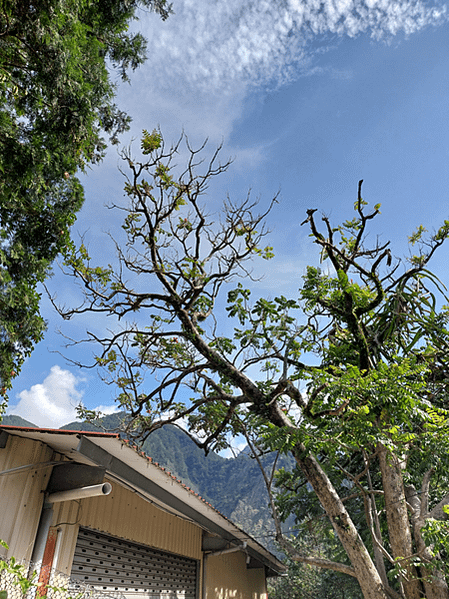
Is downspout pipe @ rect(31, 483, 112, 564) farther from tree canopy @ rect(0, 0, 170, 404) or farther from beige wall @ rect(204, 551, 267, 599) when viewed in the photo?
beige wall @ rect(204, 551, 267, 599)

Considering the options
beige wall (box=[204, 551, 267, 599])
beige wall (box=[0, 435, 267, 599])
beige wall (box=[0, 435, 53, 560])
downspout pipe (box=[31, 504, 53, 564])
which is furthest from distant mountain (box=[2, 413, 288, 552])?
beige wall (box=[0, 435, 53, 560])

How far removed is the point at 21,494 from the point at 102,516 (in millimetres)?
1540

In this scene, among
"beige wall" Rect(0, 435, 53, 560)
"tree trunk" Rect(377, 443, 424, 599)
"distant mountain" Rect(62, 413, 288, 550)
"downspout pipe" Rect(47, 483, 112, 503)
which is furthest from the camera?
"distant mountain" Rect(62, 413, 288, 550)

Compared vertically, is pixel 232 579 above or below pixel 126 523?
below

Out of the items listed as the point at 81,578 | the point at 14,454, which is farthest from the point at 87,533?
the point at 14,454

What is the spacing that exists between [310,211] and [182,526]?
21.0ft

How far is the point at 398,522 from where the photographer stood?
21.0 ft

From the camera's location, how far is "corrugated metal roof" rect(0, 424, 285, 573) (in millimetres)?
4066

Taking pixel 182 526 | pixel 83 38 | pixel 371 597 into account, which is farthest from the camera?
pixel 182 526

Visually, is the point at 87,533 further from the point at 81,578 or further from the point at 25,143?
the point at 25,143

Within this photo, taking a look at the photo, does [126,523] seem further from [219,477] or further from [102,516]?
[219,477]

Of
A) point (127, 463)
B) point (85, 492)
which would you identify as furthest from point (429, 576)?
point (85, 492)

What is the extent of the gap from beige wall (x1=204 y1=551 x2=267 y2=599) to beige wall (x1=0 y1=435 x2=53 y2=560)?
5.33 m

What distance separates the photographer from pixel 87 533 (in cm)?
504
